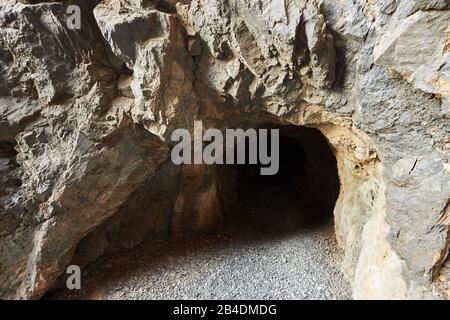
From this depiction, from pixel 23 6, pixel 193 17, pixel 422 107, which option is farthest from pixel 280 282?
pixel 23 6

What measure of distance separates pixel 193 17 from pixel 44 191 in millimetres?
2924

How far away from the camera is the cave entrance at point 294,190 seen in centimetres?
606

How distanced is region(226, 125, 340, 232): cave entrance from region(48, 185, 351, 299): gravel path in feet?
1.06

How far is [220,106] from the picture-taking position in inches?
164

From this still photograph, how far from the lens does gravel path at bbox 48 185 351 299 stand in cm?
423

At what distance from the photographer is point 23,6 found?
3.54 metres

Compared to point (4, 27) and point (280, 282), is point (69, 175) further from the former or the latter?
point (280, 282)

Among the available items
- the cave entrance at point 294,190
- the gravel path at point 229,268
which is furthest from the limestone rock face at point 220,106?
the cave entrance at point 294,190

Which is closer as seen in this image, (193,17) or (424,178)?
(424,178)

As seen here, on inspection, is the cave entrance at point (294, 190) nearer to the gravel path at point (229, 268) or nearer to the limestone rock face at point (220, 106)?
the gravel path at point (229, 268)

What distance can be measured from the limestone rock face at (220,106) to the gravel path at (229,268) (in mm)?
376

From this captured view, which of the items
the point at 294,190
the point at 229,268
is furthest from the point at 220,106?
the point at 294,190

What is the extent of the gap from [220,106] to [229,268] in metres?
2.44

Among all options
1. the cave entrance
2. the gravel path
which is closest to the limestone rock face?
the gravel path
